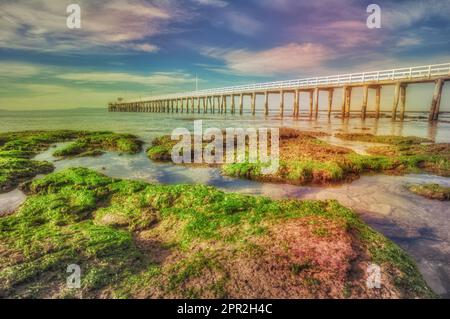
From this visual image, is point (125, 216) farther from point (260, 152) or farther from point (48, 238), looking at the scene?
point (260, 152)

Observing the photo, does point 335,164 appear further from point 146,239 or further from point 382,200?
point 146,239

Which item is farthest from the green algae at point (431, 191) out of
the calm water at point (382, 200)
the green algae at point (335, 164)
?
the green algae at point (335, 164)

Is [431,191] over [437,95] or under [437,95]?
under

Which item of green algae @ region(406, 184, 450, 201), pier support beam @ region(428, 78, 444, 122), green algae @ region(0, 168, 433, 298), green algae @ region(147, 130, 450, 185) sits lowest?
green algae @ region(0, 168, 433, 298)

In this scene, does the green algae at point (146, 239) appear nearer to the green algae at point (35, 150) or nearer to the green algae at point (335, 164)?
the green algae at point (35, 150)

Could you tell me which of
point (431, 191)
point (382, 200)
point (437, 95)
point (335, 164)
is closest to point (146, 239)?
point (382, 200)

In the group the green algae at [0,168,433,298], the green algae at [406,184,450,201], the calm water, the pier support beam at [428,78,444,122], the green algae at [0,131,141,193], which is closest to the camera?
the green algae at [0,168,433,298]

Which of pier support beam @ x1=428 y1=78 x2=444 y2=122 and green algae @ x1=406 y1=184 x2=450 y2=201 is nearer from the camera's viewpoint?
green algae @ x1=406 y1=184 x2=450 y2=201

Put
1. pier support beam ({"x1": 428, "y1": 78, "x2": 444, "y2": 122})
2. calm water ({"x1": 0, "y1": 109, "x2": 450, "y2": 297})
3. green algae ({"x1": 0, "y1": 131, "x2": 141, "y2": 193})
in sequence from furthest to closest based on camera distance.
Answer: pier support beam ({"x1": 428, "y1": 78, "x2": 444, "y2": 122})
green algae ({"x1": 0, "y1": 131, "x2": 141, "y2": 193})
calm water ({"x1": 0, "y1": 109, "x2": 450, "y2": 297})

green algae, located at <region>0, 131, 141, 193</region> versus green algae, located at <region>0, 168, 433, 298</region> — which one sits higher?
A: green algae, located at <region>0, 131, 141, 193</region>

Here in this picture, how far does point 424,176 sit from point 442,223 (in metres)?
4.62

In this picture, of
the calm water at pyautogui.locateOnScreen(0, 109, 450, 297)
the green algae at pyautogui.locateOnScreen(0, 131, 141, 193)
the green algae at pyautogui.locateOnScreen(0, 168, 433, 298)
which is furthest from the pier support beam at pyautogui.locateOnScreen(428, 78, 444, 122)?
the green algae at pyautogui.locateOnScreen(0, 131, 141, 193)

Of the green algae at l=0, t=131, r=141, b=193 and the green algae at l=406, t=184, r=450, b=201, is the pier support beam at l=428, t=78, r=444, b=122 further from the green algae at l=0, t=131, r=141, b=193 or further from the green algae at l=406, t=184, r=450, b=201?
the green algae at l=0, t=131, r=141, b=193
